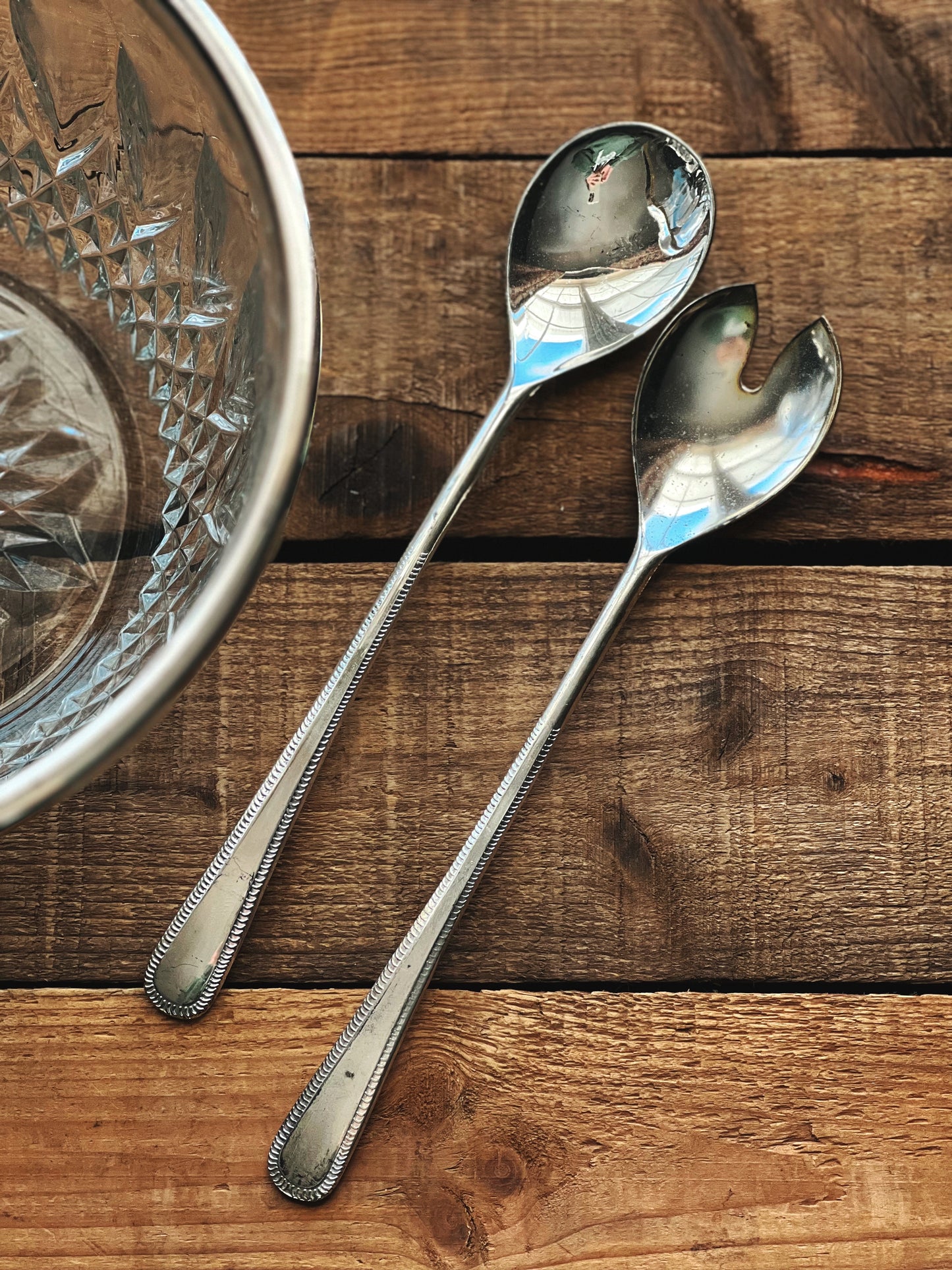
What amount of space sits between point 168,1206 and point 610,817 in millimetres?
235

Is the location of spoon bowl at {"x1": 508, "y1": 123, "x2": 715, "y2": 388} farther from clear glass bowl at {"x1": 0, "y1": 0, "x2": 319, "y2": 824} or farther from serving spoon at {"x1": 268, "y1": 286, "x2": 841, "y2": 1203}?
clear glass bowl at {"x1": 0, "y1": 0, "x2": 319, "y2": 824}

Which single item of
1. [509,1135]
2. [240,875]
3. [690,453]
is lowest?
[509,1135]

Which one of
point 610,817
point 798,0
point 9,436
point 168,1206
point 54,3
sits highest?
point 798,0

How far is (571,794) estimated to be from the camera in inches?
17.9

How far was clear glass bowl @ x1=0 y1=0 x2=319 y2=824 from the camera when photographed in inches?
11.7

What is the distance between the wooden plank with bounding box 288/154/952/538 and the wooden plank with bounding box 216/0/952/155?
0.06ft

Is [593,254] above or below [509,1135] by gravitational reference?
above

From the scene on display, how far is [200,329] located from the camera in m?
0.37

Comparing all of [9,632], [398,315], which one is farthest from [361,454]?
[9,632]

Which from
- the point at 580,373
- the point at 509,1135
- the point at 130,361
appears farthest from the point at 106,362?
the point at 509,1135

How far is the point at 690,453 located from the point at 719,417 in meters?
0.02

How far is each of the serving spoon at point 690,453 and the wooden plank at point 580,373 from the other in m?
0.02

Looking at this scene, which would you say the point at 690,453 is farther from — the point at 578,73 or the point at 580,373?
the point at 578,73

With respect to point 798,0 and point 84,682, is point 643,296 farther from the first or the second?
point 84,682
